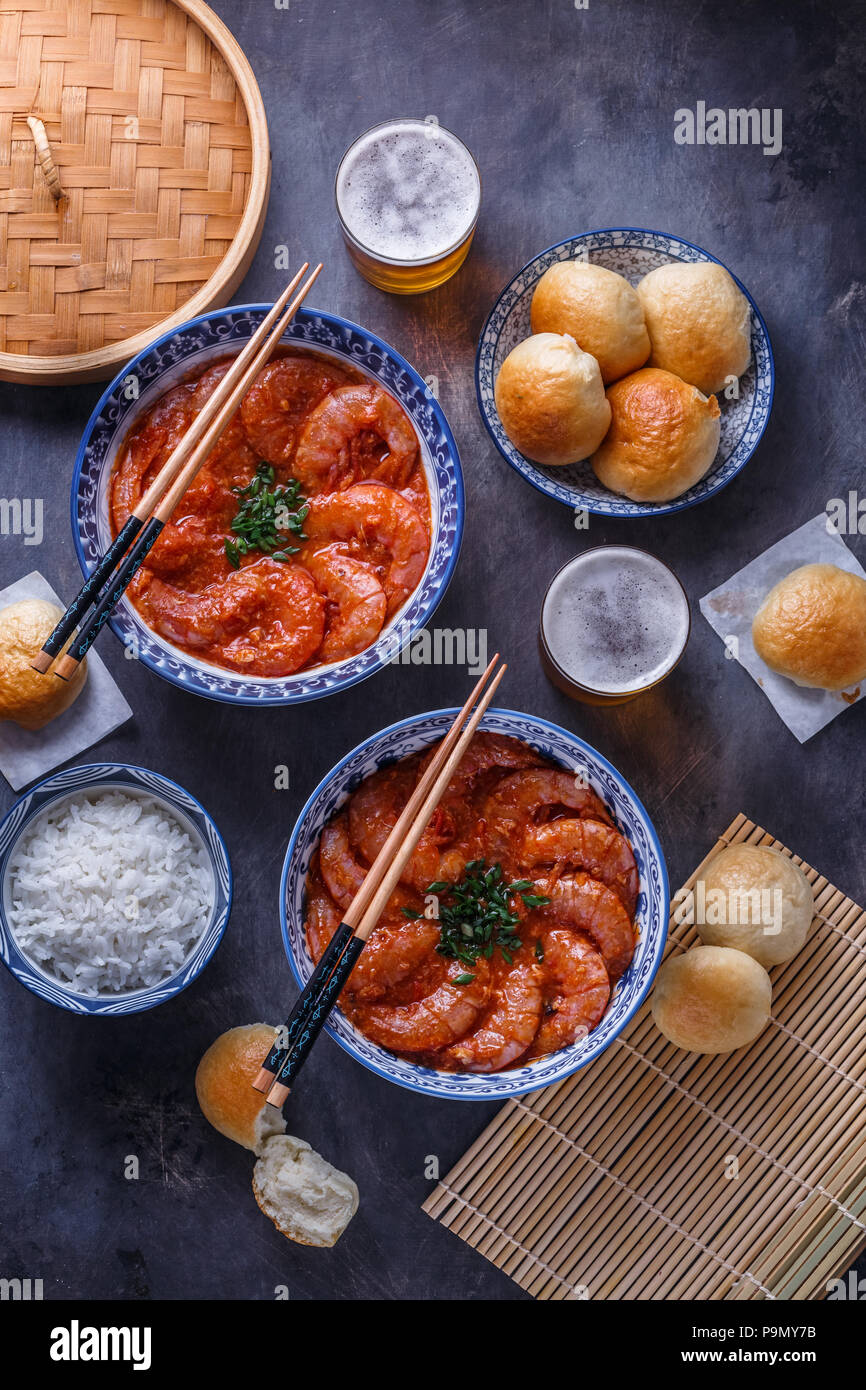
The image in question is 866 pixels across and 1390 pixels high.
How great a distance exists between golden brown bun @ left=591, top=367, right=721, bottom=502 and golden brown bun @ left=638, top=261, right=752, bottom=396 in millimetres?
76

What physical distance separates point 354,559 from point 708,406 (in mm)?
1182

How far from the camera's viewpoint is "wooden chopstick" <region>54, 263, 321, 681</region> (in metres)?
2.96

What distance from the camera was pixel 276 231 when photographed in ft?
12.3

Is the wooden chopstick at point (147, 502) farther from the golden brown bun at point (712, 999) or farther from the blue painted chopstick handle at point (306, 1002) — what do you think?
the golden brown bun at point (712, 999)

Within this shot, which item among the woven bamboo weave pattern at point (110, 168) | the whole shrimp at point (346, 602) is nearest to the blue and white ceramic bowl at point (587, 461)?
the whole shrimp at point (346, 602)

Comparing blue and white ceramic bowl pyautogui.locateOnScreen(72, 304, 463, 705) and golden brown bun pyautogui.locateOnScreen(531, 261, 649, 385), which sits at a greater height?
golden brown bun pyautogui.locateOnScreen(531, 261, 649, 385)

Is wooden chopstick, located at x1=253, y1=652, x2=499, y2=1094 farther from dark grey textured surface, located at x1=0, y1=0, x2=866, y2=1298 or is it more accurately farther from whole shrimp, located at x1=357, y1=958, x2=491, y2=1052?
dark grey textured surface, located at x1=0, y1=0, x2=866, y2=1298

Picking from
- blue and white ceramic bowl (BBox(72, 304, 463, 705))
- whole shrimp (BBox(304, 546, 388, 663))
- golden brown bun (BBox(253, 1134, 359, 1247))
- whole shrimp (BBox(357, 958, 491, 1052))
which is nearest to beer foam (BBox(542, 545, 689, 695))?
blue and white ceramic bowl (BBox(72, 304, 463, 705))

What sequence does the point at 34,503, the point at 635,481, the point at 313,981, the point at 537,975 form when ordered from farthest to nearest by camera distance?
the point at 34,503 < the point at 635,481 < the point at 537,975 < the point at 313,981

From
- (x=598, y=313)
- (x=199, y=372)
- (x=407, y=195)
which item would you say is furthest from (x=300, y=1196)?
(x=407, y=195)

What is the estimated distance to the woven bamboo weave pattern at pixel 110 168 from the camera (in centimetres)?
344

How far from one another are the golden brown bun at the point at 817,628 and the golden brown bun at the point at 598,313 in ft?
2.90
